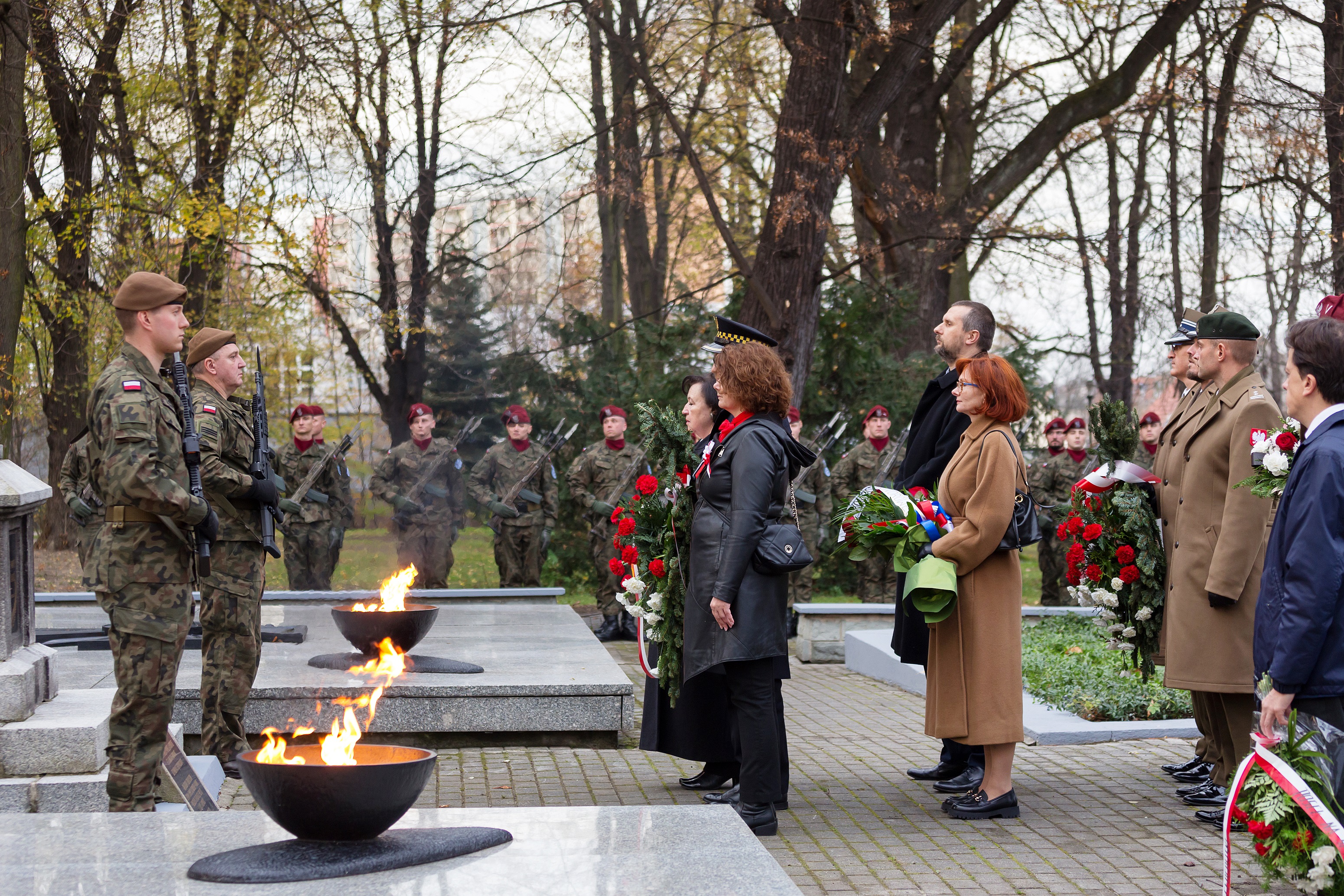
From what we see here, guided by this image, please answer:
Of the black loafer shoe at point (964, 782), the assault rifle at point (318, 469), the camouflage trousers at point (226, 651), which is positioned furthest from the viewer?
the assault rifle at point (318, 469)

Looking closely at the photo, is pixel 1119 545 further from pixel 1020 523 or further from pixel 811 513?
pixel 811 513

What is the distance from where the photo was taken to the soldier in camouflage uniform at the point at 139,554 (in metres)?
5.02

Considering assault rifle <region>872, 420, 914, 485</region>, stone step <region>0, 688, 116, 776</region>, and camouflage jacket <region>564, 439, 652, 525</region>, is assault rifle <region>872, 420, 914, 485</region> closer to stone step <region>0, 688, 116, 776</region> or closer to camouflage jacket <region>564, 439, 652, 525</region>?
camouflage jacket <region>564, 439, 652, 525</region>

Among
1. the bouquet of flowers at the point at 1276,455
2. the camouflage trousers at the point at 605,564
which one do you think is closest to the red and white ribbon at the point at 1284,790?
the bouquet of flowers at the point at 1276,455

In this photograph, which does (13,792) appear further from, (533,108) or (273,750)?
(533,108)

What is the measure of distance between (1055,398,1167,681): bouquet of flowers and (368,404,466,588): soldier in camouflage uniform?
326 inches

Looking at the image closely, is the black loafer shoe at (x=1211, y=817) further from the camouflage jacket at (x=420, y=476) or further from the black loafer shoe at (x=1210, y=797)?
the camouflage jacket at (x=420, y=476)

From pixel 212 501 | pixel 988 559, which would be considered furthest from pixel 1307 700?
pixel 212 501

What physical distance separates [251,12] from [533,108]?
10.6ft

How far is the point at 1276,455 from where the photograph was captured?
4430 millimetres

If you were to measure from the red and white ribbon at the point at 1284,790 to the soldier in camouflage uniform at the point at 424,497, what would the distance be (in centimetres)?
1040

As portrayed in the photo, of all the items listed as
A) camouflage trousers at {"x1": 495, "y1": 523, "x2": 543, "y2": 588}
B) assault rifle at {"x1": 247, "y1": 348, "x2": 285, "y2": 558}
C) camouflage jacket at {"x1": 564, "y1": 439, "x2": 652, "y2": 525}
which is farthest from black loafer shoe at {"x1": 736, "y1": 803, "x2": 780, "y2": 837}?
camouflage trousers at {"x1": 495, "y1": 523, "x2": 543, "y2": 588}

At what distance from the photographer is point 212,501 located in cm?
668

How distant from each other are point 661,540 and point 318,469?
7293 millimetres
